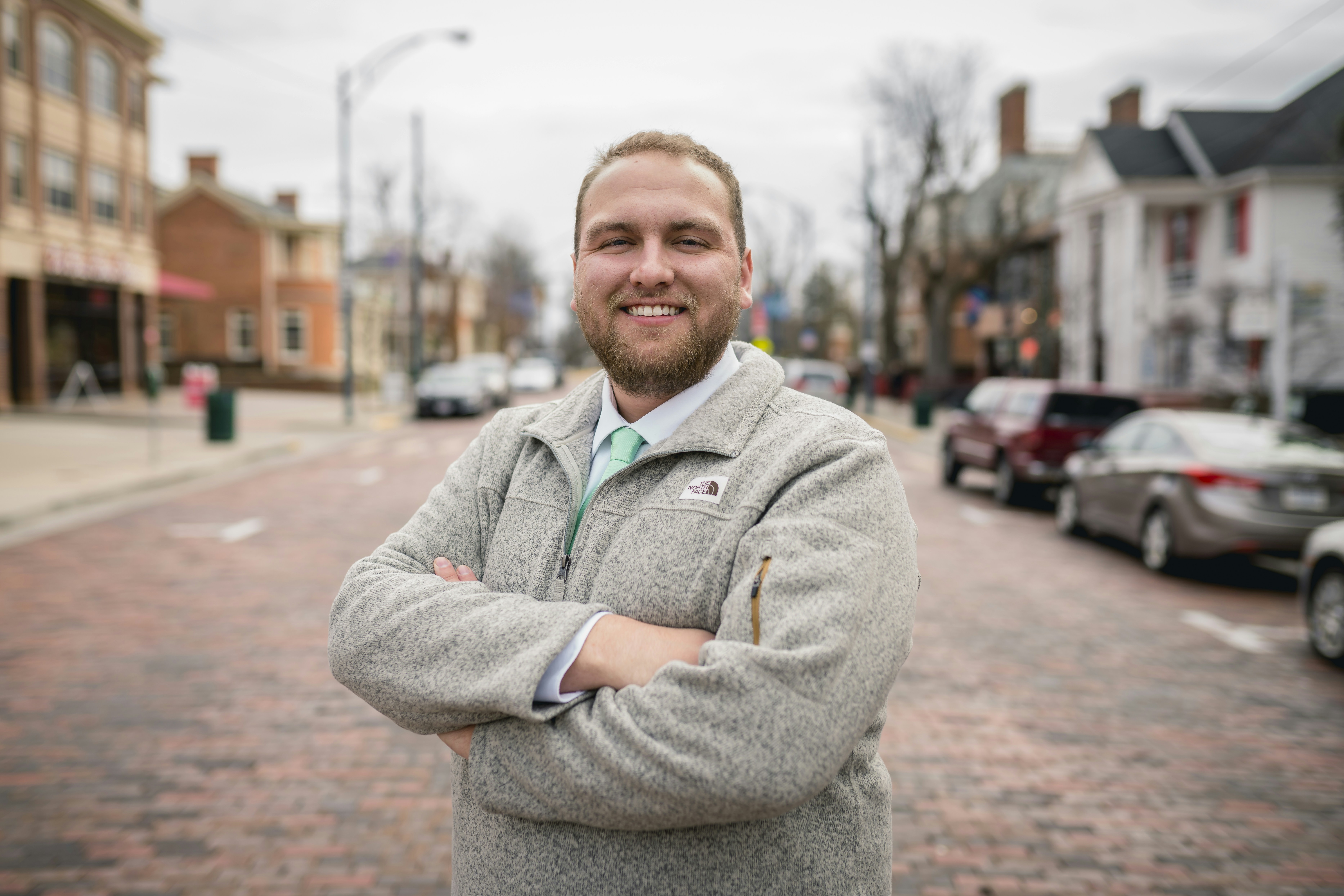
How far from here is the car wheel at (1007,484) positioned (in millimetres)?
14906

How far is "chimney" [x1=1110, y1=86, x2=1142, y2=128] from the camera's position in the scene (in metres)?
41.6

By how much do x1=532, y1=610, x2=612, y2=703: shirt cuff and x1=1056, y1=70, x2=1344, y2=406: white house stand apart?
76.8ft

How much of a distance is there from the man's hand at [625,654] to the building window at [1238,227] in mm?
31199

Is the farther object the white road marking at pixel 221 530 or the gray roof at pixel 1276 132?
the gray roof at pixel 1276 132

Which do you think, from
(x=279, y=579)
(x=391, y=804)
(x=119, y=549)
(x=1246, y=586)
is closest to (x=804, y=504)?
(x=391, y=804)

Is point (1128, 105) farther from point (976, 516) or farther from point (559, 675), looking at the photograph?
point (559, 675)

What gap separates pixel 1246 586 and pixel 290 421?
940 inches

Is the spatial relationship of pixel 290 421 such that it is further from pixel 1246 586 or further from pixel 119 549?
pixel 1246 586

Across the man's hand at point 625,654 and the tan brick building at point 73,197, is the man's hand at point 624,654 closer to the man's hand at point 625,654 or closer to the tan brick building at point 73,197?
the man's hand at point 625,654

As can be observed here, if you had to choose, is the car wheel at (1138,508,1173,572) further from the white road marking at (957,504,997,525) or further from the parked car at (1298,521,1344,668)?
the white road marking at (957,504,997,525)

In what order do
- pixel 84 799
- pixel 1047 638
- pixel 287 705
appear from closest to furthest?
pixel 84 799
pixel 287 705
pixel 1047 638

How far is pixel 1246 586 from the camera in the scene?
9.84 metres

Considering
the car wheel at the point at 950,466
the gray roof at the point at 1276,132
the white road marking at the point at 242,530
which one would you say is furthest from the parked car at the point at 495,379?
the gray roof at the point at 1276,132

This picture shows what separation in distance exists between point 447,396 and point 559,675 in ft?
102
